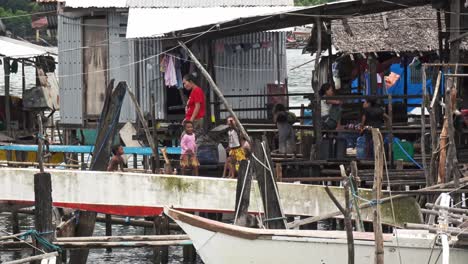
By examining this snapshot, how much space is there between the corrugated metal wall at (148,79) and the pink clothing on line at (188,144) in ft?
16.4

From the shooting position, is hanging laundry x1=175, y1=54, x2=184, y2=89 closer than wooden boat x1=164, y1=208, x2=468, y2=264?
No

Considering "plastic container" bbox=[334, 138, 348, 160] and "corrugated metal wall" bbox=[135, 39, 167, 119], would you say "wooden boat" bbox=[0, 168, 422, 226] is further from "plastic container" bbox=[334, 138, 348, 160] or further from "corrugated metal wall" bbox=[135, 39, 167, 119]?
"corrugated metal wall" bbox=[135, 39, 167, 119]

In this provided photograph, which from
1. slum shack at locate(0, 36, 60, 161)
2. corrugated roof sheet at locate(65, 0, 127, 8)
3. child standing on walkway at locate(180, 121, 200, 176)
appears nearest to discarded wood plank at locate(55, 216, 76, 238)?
child standing on walkway at locate(180, 121, 200, 176)

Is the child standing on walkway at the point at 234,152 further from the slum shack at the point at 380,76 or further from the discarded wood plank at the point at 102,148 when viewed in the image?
the discarded wood plank at the point at 102,148

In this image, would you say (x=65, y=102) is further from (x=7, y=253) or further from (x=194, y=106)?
(x=194, y=106)

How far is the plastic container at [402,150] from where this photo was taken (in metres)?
19.7

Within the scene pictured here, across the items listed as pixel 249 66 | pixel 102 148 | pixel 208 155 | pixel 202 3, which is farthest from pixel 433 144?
pixel 202 3

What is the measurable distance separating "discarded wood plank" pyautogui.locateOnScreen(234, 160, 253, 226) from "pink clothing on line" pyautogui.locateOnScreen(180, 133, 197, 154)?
4762 millimetres

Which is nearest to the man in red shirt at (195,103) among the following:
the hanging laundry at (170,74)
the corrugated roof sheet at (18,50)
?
the hanging laundry at (170,74)

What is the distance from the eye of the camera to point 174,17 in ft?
80.4

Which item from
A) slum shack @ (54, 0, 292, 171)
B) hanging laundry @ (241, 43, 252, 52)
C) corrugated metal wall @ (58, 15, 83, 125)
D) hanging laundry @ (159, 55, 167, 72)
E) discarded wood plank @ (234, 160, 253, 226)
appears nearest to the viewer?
discarded wood plank @ (234, 160, 253, 226)

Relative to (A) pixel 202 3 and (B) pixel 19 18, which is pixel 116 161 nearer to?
(A) pixel 202 3

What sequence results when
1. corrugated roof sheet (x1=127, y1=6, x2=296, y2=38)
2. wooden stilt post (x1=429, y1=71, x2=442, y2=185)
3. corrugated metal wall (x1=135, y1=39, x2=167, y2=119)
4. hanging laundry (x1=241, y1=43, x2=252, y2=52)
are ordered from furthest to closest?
hanging laundry (x1=241, y1=43, x2=252, y2=52)
corrugated metal wall (x1=135, y1=39, x2=167, y2=119)
corrugated roof sheet (x1=127, y1=6, x2=296, y2=38)
wooden stilt post (x1=429, y1=71, x2=442, y2=185)

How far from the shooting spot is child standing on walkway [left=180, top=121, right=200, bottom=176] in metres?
19.6
